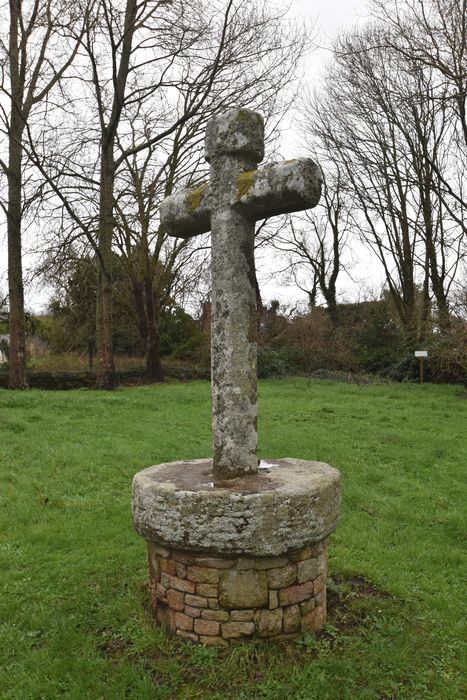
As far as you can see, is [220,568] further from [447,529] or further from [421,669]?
[447,529]

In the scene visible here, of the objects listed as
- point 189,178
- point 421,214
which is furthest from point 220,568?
point 421,214

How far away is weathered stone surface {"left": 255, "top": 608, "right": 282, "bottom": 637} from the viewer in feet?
10.7

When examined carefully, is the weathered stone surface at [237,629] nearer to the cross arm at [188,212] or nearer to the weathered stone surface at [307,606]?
the weathered stone surface at [307,606]

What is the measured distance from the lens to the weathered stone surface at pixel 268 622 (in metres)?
3.28

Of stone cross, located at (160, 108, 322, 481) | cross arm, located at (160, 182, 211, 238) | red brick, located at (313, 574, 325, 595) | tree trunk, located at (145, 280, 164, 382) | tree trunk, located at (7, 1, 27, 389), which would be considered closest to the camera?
red brick, located at (313, 574, 325, 595)

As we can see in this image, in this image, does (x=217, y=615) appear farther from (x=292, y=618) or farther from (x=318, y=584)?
(x=318, y=584)

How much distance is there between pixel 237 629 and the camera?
3285 millimetres

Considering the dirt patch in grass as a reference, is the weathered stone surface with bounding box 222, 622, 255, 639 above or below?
above

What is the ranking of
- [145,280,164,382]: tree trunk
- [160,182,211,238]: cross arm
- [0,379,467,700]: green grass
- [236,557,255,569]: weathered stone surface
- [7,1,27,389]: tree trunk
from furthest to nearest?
[145,280,164,382]: tree trunk, [7,1,27,389]: tree trunk, [160,182,211,238]: cross arm, [236,557,255,569]: weathered stone surface, [0,379,467,700]: green grass

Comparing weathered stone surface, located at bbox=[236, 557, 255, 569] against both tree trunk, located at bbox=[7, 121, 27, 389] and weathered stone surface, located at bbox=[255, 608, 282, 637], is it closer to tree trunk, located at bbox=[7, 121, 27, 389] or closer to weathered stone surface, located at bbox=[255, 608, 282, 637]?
weathered stone surface, located at bbox=[255, 608, 282, 637]

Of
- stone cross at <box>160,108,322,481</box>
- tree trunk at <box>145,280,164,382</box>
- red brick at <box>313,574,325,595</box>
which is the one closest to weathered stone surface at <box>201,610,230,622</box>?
red brick at <box>313,574,325,595</box>

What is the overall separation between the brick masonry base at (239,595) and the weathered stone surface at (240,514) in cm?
14

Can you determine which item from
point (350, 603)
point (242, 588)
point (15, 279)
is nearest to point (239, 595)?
point (242, 588)

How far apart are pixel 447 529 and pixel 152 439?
4647 millimetres
